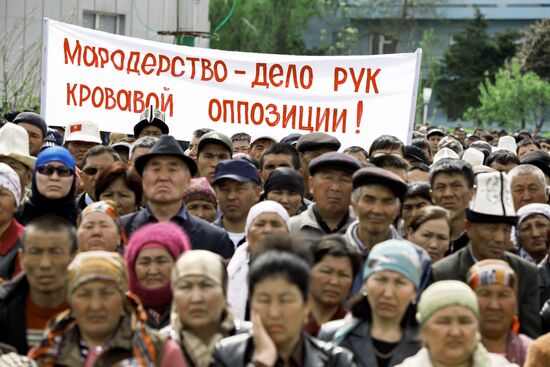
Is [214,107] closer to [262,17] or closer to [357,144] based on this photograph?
[357,144]

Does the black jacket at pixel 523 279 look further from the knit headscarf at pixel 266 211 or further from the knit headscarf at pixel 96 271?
the knit headscarf at pixel 96 271

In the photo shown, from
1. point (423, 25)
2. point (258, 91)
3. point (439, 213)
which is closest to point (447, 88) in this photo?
point (423, 25)

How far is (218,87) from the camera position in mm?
12836

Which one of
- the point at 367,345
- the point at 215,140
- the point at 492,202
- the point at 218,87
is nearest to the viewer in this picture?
the point at 367,345

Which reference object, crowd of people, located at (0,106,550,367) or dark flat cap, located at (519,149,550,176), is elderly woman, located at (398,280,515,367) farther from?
dark flat cap, located at (519,149,550,176)

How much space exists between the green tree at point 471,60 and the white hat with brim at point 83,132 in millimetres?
53240

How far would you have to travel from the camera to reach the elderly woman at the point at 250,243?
7.22m

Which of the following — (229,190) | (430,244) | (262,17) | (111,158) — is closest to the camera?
(430,244)

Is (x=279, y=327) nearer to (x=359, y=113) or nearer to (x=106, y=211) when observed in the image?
(x=106, y=211)

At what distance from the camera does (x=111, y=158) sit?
9656 millimetres

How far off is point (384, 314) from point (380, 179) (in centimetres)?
159

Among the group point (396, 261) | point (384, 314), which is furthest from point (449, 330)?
point (396, 261)

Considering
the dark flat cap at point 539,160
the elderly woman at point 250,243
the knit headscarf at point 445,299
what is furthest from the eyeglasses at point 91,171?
the dark flat cap at point 539,160

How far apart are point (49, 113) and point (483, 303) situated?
687cm
